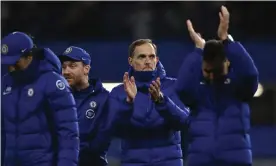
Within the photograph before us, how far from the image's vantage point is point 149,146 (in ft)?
12.1

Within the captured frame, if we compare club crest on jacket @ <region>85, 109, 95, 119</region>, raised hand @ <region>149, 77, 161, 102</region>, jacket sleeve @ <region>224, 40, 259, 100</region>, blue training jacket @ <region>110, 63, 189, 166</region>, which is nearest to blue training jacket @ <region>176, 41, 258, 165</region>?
jacket sleeve @ <region>224, 40, 259, 100</region>

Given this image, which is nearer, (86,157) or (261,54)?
(86,157)

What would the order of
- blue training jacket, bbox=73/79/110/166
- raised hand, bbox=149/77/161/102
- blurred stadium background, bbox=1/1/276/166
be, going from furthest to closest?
blurred stadium background, bbox=1/1/276/166
blue training jacket, bbox=73/79/110/166
raised hand, bbox=149/77/161/102

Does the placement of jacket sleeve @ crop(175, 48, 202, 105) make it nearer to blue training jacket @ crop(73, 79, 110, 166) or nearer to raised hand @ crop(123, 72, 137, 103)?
raised hand @ crop(123, 72, 137, 103)

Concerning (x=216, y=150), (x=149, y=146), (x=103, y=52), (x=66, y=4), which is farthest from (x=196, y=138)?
(x=66, y=4)

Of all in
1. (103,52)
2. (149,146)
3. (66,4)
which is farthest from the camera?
(66,4)

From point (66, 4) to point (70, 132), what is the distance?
10.9 feet

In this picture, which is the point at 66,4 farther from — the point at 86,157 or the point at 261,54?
the point at 86,157

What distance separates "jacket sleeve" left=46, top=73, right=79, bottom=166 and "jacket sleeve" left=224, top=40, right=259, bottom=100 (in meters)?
0.66

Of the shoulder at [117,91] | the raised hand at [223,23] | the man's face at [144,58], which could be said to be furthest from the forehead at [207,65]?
the shoulder at [117,91]

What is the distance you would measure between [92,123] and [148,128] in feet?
1.25

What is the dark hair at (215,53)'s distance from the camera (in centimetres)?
336

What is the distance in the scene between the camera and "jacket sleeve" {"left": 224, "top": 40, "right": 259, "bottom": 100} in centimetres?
331

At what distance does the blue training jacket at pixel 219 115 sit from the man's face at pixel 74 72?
80 cm
